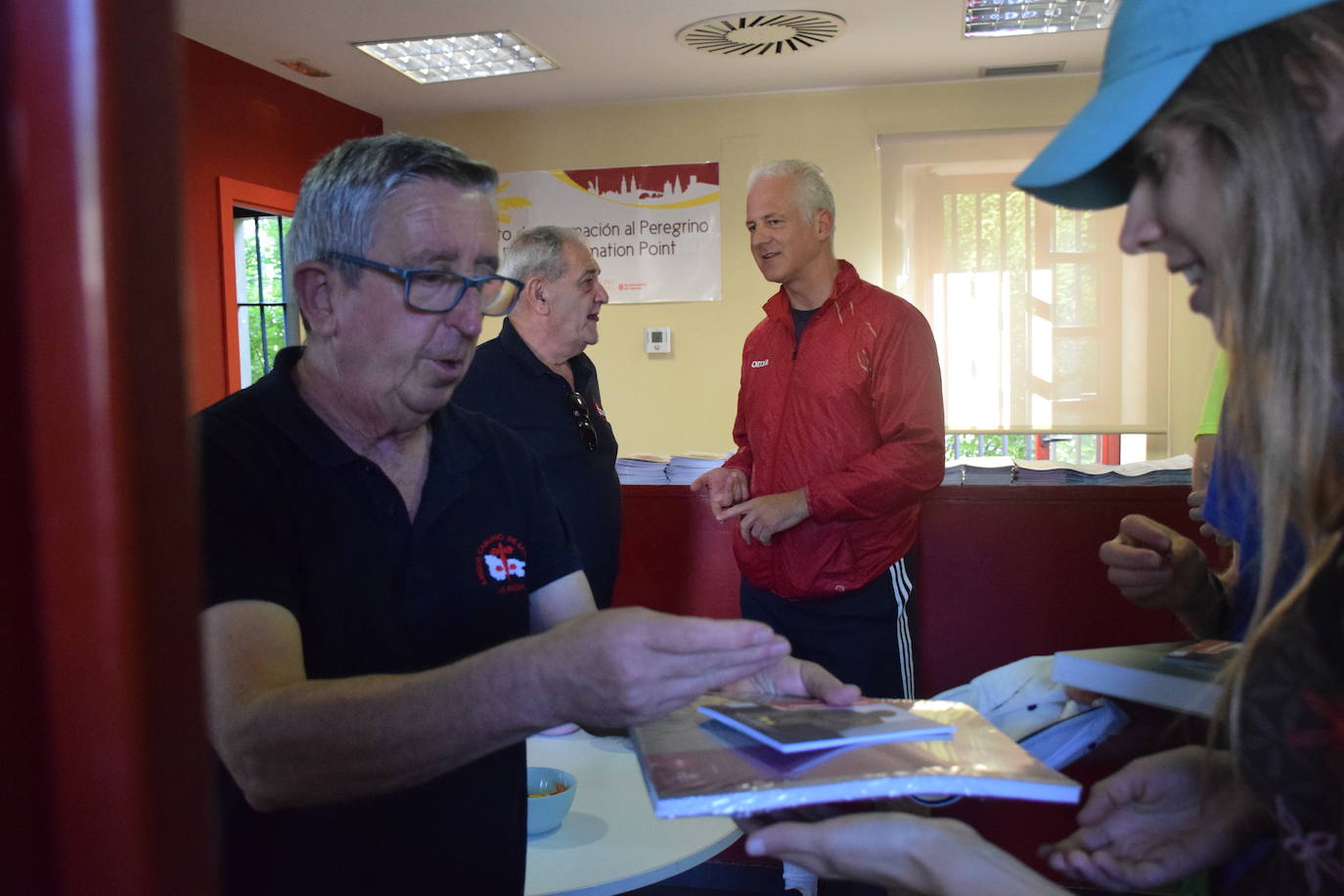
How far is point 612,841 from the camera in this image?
164 cm

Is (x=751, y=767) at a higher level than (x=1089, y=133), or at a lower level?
lower

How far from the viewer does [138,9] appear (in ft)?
0.86

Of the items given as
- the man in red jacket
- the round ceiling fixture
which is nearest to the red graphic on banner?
the round ceiling fixture

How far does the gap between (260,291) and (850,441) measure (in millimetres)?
3800

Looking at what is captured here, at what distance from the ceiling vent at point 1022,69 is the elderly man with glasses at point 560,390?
11.2 feet

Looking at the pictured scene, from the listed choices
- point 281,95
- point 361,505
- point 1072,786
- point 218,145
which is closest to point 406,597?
point 361,505

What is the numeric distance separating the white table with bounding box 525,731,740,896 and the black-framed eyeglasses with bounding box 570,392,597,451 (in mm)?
1131

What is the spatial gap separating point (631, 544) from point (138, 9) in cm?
318

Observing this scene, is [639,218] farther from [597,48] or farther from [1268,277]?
[1268,277]

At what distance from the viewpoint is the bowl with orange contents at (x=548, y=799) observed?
163 cm

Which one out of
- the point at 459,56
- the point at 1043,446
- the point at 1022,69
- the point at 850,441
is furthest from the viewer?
the point at 1043,446

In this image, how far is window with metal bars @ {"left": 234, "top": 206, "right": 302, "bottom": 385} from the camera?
17.2 ft

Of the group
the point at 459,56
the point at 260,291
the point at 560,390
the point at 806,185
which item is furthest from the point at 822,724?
the point at 260,291

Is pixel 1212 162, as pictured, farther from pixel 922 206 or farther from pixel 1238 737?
pixel 922 206
